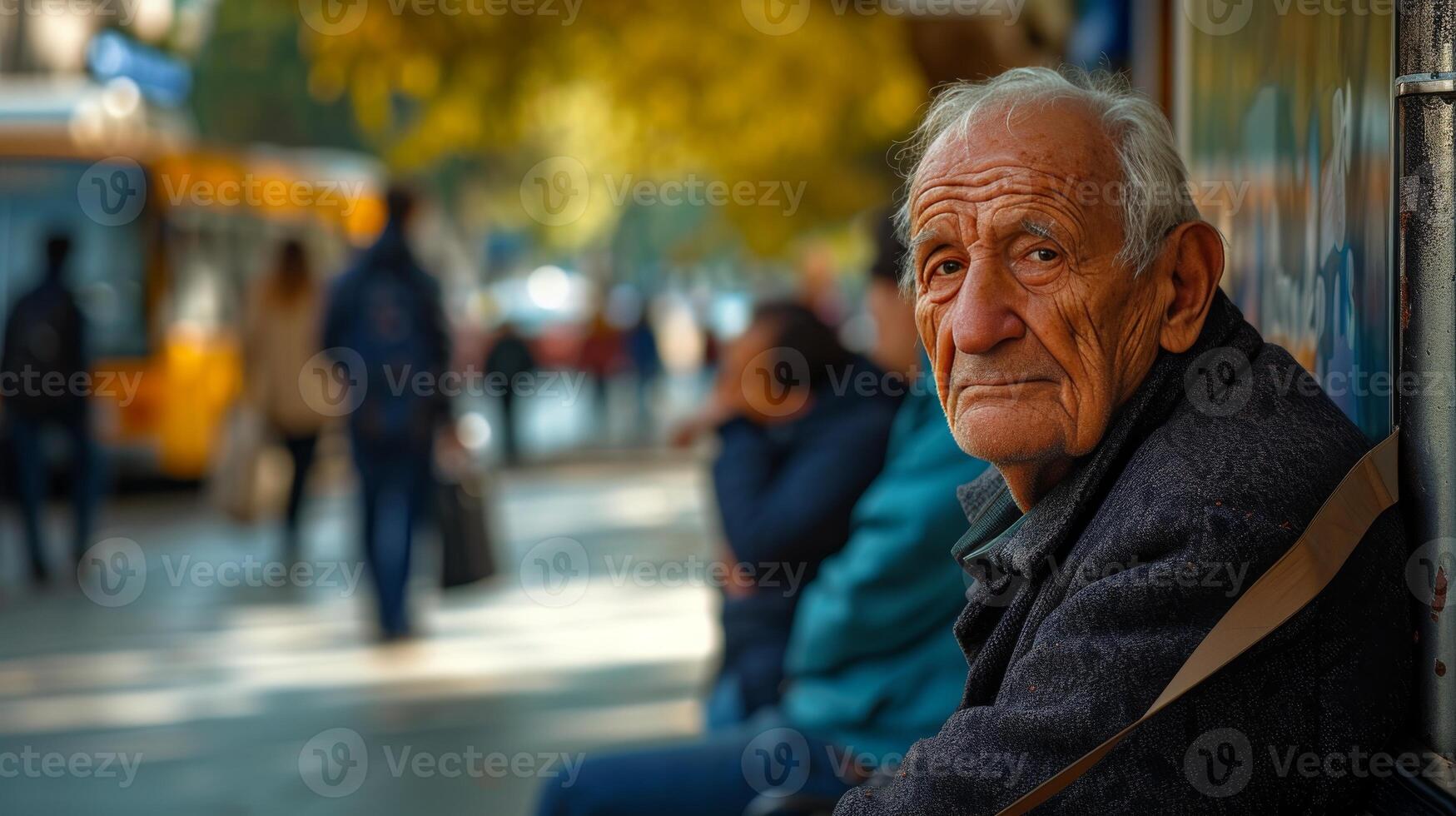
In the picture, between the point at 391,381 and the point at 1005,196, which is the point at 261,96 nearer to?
the point at 391,381

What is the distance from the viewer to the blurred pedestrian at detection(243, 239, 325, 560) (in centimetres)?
1134

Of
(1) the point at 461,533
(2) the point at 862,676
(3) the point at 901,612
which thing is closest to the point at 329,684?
(1) the point at 461,533

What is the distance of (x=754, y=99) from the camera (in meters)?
11.8

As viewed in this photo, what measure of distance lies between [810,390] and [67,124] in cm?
1286

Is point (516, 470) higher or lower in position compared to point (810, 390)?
lower

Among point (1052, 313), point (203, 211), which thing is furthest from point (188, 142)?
point (1052, 313)

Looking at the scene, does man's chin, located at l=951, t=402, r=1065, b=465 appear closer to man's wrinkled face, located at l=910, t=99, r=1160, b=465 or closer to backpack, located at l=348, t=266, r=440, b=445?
man's wrinkled face, located at l=910, t=99, r=1160, b=465

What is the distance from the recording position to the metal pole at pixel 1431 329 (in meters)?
1.69

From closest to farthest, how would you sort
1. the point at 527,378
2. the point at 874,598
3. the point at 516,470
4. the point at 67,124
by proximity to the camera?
the point at 874,598 < the point at 67,124 < the point at 516,470 < the point at 527,378

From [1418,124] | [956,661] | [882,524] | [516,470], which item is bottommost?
[516,470]

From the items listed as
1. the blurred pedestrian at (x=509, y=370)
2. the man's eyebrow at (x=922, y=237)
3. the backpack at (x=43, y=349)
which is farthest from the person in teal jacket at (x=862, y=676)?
the blurred pedestrian at (x=509, y=370)

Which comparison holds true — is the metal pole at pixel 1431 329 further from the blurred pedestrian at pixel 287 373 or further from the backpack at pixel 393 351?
the blurred pedestrian at pixel 287 373

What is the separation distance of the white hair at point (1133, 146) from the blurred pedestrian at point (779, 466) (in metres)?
2.36

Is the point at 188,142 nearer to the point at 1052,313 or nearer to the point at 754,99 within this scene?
the point at 754,99
